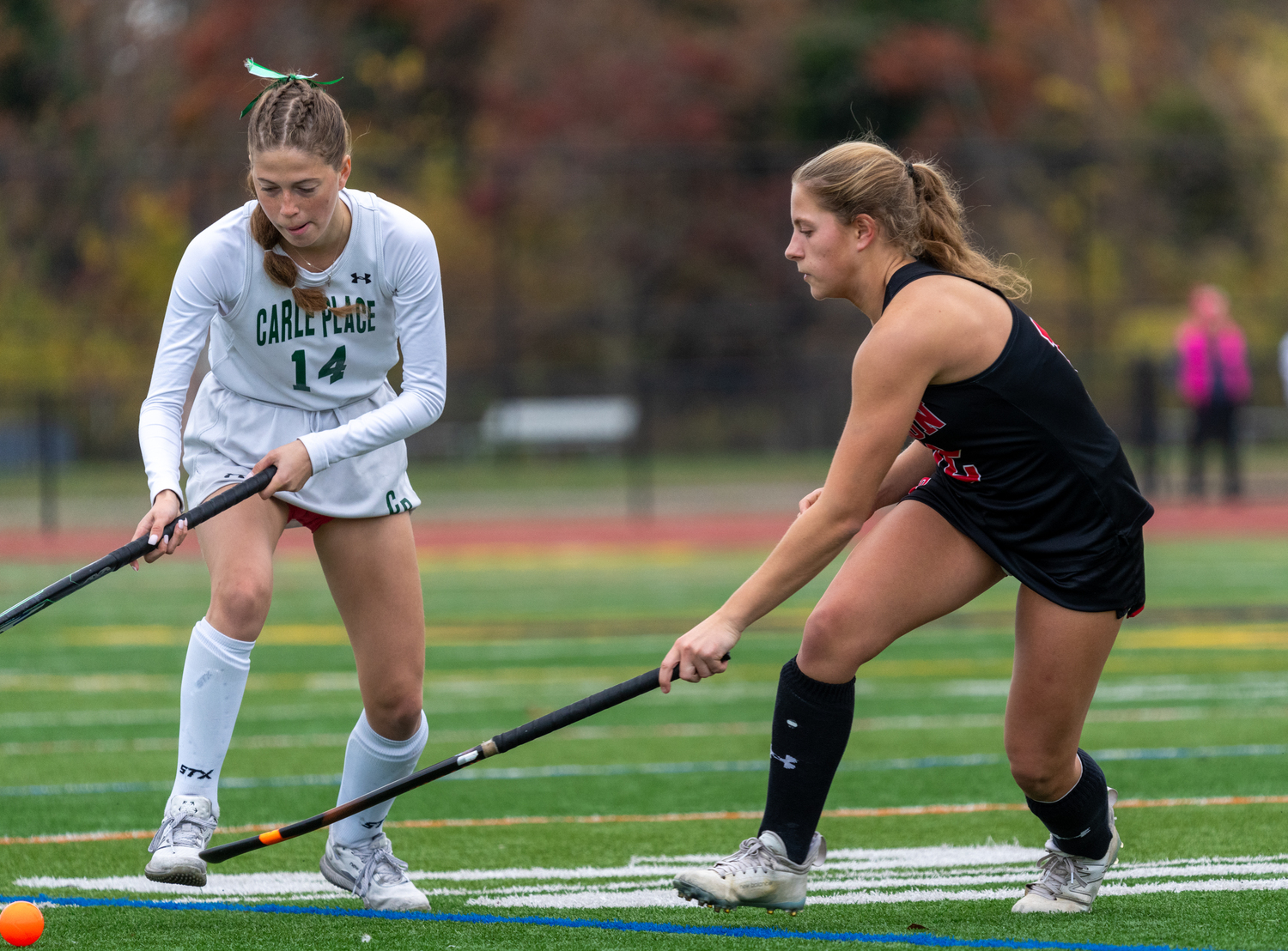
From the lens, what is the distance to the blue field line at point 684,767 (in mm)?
6672

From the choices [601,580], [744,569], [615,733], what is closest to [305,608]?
[601,580]

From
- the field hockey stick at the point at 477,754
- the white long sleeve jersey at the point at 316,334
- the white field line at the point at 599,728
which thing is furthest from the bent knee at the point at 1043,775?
the white field line at the point at 599,728

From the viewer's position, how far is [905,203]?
414 centimetres

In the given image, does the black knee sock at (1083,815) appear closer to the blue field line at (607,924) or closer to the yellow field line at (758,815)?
the blue field line at (607,924)

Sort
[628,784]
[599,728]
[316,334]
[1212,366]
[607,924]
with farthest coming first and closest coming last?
1. [1212,366]
2. [599,728]
3. [628,784]
4. [316,334]
5. [607,924]

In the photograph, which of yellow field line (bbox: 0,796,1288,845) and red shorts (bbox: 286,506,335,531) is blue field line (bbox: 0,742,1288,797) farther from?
red shorts (bbox: 286,506,335,531)

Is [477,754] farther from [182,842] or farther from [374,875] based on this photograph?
[182,842]

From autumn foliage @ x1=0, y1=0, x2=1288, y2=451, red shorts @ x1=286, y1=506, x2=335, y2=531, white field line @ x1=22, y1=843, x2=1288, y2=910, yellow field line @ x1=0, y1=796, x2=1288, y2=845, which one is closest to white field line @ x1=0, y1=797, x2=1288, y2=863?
yellow field line @ x1=0, y1=796, x2=1288, y2=845

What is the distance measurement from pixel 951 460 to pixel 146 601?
1073cm

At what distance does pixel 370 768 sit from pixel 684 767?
2369 mm

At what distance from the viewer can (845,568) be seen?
4.22 m

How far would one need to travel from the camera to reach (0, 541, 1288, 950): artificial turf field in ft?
14.3

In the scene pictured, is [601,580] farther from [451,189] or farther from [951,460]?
[451,189]

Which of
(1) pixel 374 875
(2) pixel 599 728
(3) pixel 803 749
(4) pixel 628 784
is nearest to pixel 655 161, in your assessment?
(2) pixel 599 728
